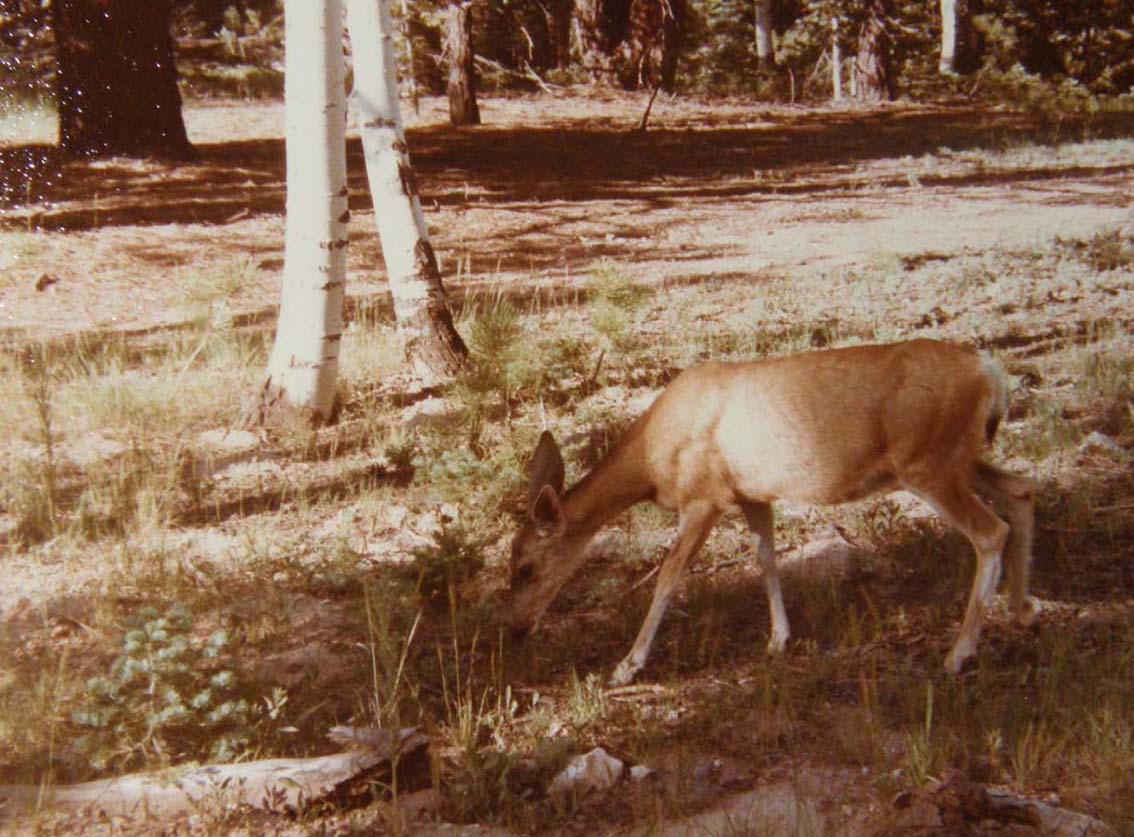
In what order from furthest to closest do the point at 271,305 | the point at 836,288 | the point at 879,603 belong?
1. the point at 271,305
2. the point at 836,288
3. the point at 879,603

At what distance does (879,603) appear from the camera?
5.14 m

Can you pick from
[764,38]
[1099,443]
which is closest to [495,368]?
[1099,443]

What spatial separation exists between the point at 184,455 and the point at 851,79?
8.34 metres

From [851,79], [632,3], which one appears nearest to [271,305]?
[632,3]

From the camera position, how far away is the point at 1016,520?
16.4ft

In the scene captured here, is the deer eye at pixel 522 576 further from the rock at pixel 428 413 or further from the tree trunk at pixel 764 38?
the tree trunk at pixel 764 38

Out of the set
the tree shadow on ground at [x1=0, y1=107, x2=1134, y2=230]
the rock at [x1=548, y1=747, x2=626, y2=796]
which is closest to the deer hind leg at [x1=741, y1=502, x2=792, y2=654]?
the rock at [x1=548, y1=747, x2=626, y2=796]

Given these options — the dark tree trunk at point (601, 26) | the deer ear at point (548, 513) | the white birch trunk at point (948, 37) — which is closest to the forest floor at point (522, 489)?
the deer ear at point (548, 513)

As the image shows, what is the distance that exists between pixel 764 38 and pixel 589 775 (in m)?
12.5

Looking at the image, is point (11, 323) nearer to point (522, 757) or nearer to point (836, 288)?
point (522, 757)

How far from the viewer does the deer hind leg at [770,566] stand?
4.93 metres

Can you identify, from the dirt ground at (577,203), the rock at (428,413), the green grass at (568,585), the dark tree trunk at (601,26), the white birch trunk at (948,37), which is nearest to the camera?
the green grass at (568,585)

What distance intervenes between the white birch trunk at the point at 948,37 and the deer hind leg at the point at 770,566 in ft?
15.5

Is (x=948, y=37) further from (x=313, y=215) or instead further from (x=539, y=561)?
(x=539, y=561)
